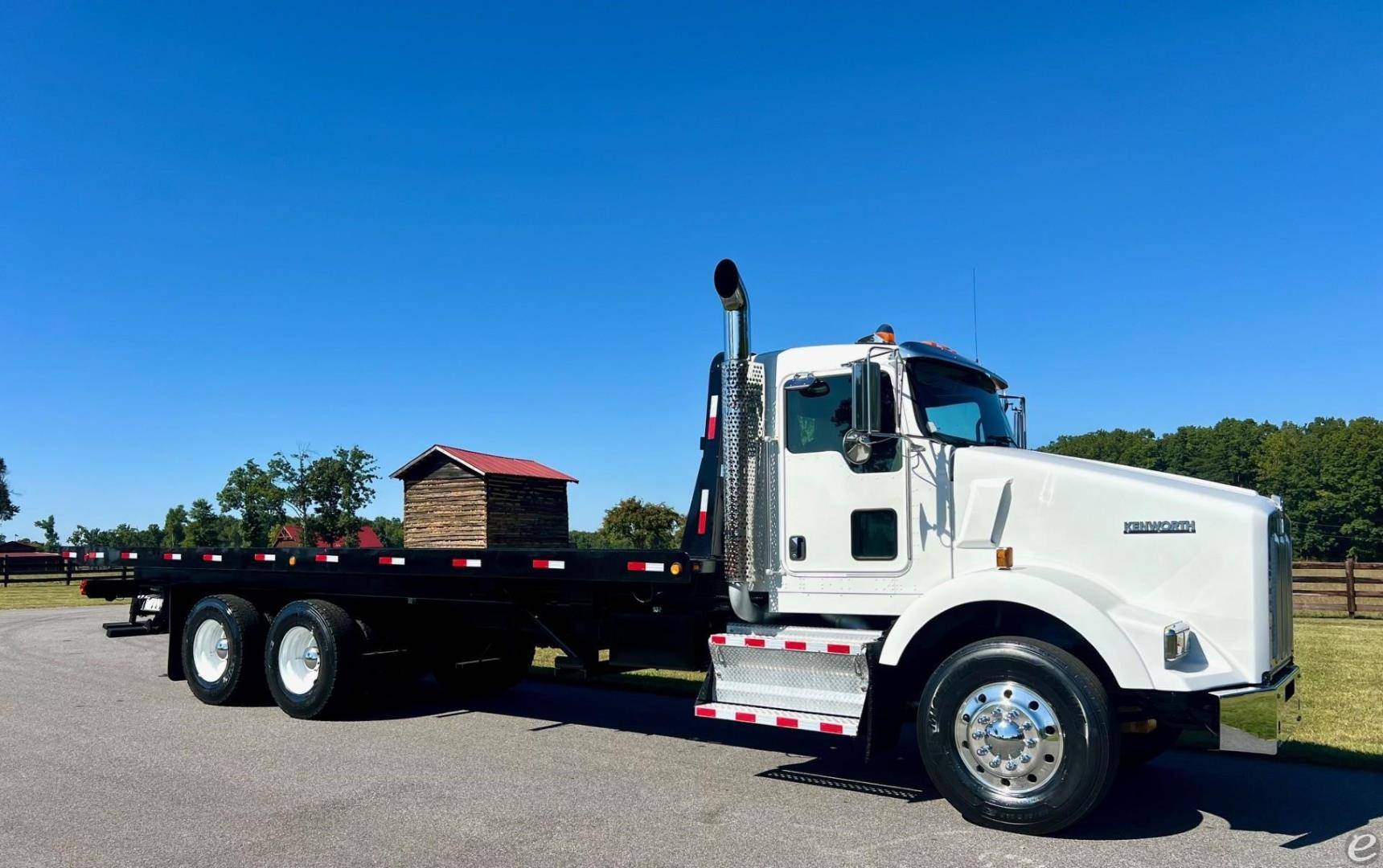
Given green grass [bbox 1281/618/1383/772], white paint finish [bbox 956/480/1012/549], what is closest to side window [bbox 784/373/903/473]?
white paint finish [bbox 956/480/1012/549]

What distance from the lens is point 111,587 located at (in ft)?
36.8

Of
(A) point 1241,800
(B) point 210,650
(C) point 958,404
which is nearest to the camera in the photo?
(A) point 1241,800

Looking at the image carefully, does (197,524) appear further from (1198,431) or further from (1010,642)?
(1198,431)

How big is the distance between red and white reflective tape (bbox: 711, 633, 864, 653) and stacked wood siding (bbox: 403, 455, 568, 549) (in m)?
9.94

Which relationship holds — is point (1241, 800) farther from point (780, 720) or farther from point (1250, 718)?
point (780, 720)

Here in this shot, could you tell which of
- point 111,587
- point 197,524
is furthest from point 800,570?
point 197,524

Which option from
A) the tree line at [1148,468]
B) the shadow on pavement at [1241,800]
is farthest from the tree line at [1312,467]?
the shadow on pavement at [1241,800]

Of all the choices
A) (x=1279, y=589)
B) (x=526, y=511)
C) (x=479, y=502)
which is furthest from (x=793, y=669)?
(x=526, y=511)

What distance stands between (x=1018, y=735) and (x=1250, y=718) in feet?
3.80

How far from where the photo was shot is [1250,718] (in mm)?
5078

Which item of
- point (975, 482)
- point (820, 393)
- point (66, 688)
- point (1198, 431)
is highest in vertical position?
point (1198, 431)

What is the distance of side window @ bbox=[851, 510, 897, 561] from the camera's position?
6371 mm

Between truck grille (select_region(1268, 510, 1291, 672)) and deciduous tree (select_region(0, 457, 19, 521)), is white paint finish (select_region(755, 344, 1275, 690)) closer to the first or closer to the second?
truck grille (select_region(1268, 510, 1291, 672))

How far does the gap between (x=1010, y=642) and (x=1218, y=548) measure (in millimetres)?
1225
